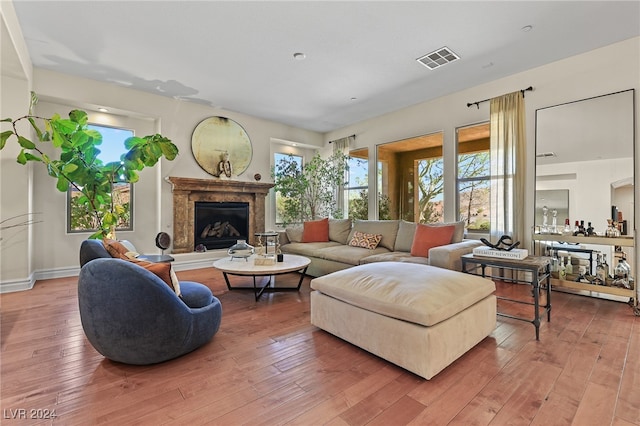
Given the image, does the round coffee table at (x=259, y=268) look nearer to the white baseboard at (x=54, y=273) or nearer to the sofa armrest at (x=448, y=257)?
the sofa armrest at (x=448, y=257)

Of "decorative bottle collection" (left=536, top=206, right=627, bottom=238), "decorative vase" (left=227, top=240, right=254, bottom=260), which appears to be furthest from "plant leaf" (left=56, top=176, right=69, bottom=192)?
"decorative bottle collection" (left=536, top=206, right=627, bottom=238)

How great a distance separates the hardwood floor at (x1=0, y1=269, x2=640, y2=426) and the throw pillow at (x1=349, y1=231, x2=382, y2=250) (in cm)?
Result: 205

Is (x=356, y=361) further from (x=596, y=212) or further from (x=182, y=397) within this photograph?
(x=596, y=212)

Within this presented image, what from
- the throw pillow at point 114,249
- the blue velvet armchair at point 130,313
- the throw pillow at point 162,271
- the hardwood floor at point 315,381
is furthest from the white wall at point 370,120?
the throw pillow at point 162,271

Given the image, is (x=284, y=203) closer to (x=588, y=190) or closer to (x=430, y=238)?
(x=430, y=238)

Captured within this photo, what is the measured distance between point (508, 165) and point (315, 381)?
396 centimetres

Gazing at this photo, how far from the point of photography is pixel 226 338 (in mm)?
2357

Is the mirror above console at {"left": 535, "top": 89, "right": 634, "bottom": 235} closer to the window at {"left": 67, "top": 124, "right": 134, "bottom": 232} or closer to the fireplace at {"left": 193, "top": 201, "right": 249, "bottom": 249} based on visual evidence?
the fireplace at {"left": 193, "top": 201, "right": 249, "bottom": 249}

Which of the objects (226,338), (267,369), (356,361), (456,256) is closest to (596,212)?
(456,256)

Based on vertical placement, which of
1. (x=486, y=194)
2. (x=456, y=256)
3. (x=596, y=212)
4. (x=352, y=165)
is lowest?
(x=456, y=256)

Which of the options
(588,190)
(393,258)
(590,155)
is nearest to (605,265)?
(588,190)

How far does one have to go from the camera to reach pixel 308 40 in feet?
10.8

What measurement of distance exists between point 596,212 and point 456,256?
1795mm

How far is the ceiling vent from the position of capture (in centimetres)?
347
